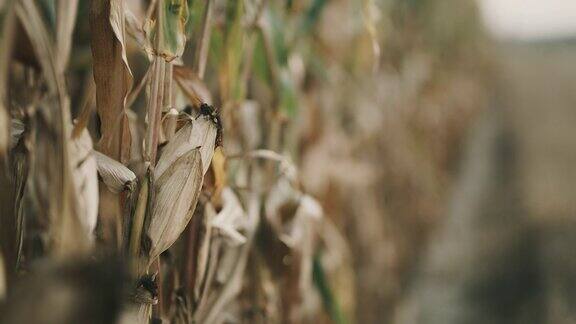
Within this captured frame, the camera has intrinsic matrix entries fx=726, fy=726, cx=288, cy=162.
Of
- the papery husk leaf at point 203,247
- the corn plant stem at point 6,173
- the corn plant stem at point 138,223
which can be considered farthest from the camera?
the papery husk leaf at point 203,247

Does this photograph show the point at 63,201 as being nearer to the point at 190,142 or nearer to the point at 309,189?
the point at 190,142

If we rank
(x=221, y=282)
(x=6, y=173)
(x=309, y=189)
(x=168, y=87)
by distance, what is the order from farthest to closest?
(x=309, y=189), (x=221, y=282), (x=168, y=87), (x=6, y=173)

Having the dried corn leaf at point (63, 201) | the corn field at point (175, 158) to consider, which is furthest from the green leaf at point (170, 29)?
the dried corn leaf at point (63, 201)

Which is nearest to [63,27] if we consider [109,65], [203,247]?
[109,65]

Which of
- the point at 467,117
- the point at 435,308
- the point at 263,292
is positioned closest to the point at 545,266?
the point at 435,308

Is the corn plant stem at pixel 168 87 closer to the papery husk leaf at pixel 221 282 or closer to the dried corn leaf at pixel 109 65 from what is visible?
the dried corn leaf at pixel 109 65

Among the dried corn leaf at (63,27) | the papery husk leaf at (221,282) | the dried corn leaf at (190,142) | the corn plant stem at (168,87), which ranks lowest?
the papery husk leaf at (221,282)

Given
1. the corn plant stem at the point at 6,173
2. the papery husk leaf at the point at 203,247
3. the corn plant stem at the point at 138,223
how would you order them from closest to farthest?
the corn plant stem at the point at 6,173 → the corn plant stem at the point at 138,223 → the papery husk leaf at the point at 203,247
